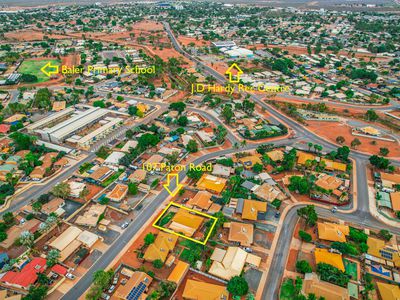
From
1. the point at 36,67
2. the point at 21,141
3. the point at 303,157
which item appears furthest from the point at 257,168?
the point at 36,67

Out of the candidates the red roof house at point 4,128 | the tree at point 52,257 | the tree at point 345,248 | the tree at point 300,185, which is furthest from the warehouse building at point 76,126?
the tree at point 345,248

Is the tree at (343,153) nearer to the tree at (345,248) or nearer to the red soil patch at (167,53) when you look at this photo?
the tree at (345,248)

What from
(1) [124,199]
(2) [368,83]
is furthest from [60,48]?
(2) [368,83]

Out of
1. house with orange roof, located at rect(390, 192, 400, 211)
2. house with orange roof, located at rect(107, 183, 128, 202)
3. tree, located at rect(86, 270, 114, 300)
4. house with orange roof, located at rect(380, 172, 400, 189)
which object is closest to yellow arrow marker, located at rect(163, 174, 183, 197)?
house with orange roof, located at rect(107, 183, 128, 202)

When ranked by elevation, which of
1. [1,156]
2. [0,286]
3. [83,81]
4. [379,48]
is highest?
[379,48]

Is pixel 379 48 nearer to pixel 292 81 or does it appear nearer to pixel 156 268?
pixel 292 81

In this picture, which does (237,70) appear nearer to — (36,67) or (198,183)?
(198,183)
